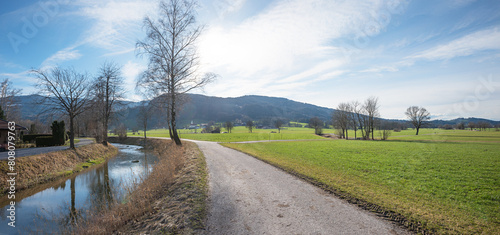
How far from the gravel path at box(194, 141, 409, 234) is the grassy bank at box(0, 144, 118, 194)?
13.2 meters

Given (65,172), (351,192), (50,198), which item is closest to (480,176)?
(351,192)

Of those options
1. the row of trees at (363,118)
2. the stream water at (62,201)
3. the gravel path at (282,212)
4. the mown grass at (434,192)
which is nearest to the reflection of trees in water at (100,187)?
the stream water at (62,201)

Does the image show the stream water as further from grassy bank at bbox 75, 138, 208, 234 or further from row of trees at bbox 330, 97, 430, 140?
row of trees at bbox 330, 97, 430, 140

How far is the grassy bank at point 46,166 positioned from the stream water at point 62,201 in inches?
26.4

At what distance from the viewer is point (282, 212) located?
588cm

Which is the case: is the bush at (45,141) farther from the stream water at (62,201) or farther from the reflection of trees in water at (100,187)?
the stream water at (62,201)

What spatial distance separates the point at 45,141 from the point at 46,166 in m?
12.7

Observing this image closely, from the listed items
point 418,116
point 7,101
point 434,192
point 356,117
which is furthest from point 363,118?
point 7,101

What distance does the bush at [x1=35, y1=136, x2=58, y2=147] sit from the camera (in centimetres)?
2317

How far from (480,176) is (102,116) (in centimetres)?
3975

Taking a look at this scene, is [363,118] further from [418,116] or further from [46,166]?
[46,166]

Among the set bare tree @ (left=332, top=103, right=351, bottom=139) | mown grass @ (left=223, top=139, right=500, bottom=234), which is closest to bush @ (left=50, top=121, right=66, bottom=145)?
mown grass @ (left=223, top=139, right=500, bottom=234)

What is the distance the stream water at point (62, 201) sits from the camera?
791cm

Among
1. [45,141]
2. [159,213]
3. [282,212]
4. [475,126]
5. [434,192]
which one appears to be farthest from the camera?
[475,126]
